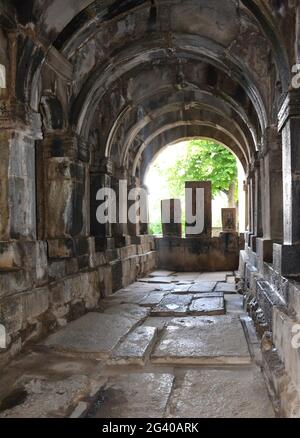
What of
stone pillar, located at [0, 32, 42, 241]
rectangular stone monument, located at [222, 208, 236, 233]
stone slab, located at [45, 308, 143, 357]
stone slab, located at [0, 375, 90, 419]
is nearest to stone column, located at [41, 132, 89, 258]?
A: stone slab, located at [45, 308, 143, 357]

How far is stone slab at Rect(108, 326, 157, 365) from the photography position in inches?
153

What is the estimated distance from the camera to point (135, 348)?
164 inches

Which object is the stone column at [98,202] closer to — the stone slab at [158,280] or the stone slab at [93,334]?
the stone slab at [158,280]

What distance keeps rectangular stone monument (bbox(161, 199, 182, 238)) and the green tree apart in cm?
716

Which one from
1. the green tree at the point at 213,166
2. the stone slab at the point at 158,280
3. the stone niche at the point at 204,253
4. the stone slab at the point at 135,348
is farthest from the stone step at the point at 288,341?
the green tree at the point at 213,166

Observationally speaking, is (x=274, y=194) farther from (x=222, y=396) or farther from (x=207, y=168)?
(x=207, y=168)

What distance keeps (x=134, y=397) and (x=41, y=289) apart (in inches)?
74.9

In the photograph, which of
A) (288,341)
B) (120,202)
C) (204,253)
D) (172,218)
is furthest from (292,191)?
(172,218)

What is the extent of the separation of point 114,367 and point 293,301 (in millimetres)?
1633

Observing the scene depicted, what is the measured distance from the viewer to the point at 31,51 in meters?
4.44

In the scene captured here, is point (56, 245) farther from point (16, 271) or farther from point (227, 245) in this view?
point (227, 245)

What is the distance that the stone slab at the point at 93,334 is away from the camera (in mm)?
4211

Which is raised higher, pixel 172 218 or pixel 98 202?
pixel 98 202
